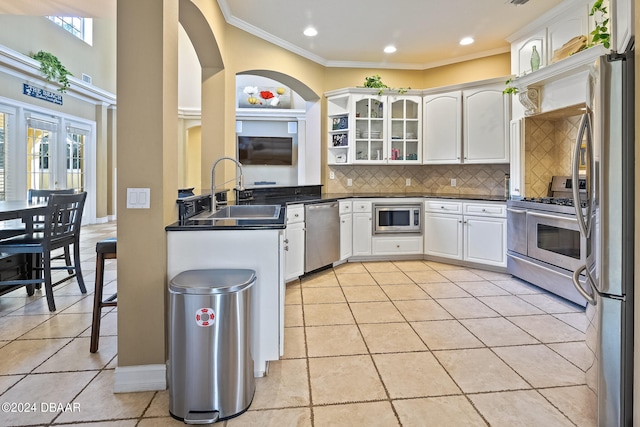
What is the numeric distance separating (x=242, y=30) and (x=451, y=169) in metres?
3.32

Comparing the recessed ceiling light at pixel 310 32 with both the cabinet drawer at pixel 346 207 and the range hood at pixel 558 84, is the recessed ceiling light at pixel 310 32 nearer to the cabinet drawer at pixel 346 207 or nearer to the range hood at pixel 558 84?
the cabinet drawer at pixel 346 207

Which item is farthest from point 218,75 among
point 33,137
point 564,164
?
point 33,137

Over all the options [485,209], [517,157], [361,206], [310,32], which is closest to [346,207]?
[361,206]

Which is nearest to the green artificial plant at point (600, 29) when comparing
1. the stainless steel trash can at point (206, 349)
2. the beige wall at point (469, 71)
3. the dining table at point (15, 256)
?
the beige wall at point (469, 71)

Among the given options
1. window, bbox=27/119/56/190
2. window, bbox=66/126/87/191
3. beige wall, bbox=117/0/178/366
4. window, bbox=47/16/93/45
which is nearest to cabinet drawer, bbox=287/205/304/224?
beige wall, bbox=117/0/178/366

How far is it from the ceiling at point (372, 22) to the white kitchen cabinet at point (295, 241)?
6.85 ft

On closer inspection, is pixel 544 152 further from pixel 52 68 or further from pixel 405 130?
pixel 52 68

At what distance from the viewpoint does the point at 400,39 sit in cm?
473

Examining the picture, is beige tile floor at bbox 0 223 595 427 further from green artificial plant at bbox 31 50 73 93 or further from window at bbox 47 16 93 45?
window at bbox 47 16 93 45

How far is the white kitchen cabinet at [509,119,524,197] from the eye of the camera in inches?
164

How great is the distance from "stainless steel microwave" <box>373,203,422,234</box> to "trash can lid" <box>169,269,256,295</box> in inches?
126

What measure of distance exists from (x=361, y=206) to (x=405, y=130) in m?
1.35

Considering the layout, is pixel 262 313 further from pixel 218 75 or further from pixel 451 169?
pixel 451 169

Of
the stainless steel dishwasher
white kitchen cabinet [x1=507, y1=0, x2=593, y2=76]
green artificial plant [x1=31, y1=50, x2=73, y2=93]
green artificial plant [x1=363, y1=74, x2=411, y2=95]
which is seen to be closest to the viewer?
white kitchen cabinet [x1=507, y1=0, x2=593, y2=76]
